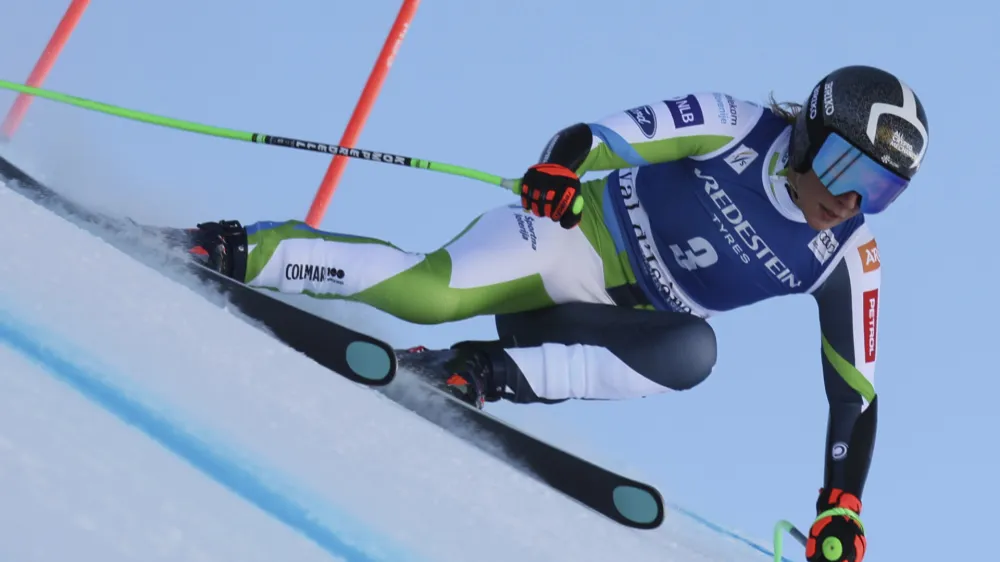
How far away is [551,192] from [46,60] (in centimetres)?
230

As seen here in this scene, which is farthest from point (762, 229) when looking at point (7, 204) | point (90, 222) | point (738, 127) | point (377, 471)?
point (7, 204)

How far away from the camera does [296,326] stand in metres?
2.16

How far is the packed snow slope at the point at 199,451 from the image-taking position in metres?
1.43

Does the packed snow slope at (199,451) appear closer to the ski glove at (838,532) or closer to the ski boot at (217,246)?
the ski boot at (217,246)

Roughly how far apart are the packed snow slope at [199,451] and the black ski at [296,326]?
1.4 inches

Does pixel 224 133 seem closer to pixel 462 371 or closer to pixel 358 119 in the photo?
pixel 462 371

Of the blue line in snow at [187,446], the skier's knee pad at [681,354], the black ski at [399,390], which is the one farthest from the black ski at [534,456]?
the blue line in snow at [187,446]

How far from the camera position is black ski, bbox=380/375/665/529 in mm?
2160

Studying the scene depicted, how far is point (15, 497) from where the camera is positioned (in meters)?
1.35

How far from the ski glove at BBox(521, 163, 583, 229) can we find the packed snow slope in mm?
459

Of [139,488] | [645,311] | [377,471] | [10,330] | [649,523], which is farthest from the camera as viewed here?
[645,311]

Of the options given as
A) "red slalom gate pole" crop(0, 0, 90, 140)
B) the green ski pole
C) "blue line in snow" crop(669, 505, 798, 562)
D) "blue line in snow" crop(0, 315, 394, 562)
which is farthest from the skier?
"red slalom gate pole" crop(0, 0, 90, 140)

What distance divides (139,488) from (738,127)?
4.58 feet

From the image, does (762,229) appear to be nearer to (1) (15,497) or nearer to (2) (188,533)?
(2) (188,533)
